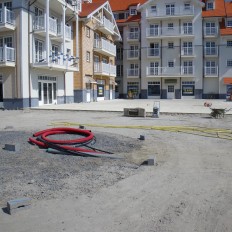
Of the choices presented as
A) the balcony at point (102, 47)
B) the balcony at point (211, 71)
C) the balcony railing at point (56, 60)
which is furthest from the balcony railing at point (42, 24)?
the balcony at point (211, 71)

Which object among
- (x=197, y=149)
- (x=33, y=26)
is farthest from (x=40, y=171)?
(x=33, y=26)

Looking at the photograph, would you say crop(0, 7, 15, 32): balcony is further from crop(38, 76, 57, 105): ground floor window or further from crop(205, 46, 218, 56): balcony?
crop(205, 46, 218, 56): balcony

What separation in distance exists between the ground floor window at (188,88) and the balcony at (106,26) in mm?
15107

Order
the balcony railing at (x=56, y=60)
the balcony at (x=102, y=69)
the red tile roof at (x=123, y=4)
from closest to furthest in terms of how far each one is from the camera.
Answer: the balcony railing at (x=56, y=60)
the balcony at (x=102, y=69)
the red tile roof at (x=123, y=4)

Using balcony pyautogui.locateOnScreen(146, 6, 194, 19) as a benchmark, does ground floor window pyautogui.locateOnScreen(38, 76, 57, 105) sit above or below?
below

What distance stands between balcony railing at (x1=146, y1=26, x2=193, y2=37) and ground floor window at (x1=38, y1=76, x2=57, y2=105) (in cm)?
2606

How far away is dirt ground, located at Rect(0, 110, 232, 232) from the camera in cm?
429

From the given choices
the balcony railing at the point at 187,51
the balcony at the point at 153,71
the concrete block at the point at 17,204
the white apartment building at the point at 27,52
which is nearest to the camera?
the concrete block at the point at 17,204

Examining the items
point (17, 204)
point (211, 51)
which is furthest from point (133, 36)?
point (17, 204)

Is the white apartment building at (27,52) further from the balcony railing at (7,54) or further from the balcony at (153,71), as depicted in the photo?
the balcony at (153,71)

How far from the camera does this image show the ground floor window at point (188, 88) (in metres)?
53.1

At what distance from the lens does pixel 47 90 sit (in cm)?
3111

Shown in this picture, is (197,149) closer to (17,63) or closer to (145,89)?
(17,63)

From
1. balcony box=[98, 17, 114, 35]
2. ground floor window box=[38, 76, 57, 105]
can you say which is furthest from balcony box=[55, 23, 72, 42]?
balcony box=[98, 17, 114, 35]
